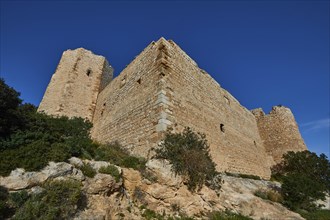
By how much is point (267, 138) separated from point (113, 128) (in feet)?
46.8

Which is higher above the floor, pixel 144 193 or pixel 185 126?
pixel 185 126

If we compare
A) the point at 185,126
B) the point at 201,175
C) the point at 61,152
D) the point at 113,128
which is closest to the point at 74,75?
the point at 113,128

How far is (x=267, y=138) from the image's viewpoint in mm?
18609

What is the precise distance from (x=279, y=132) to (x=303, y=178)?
11.4 meters

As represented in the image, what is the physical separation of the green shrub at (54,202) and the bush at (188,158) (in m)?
2.81

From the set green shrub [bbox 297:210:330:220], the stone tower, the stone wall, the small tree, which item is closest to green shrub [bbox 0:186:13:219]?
the stone wall

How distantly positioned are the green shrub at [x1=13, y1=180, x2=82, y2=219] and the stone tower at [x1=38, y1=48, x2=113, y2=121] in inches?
389

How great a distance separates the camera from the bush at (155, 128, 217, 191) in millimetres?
6051

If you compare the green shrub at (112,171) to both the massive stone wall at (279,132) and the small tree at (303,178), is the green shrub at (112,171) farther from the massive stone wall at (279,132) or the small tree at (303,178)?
the massive stone wall at (279,132)

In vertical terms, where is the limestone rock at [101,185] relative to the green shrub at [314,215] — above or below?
above

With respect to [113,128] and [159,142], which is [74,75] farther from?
[159,142]

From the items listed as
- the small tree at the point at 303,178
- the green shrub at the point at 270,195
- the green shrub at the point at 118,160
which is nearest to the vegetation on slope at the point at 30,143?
the green shrub at the point at 118,160

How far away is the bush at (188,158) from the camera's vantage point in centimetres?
605

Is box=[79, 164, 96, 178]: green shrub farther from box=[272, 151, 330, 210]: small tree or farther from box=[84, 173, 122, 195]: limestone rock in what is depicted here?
box=[272, 151, 330, 210]: small tree
